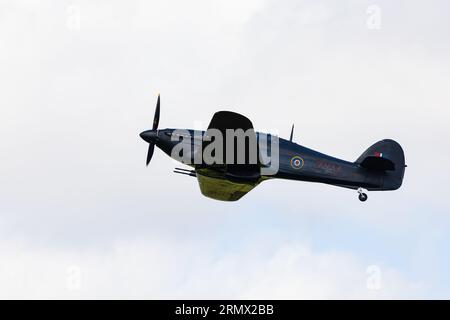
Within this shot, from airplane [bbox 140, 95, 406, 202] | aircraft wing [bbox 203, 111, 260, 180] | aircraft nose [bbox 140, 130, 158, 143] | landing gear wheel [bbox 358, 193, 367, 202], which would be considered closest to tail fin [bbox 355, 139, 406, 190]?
airplane [bbox 140, 95, 406, 202]

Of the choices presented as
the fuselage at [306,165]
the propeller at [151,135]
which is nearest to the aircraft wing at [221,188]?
the fuselage at [306,165]

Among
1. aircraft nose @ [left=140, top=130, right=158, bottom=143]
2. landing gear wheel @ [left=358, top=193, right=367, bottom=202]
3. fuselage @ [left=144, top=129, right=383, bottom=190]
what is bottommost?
landing gear wheel @ [left=358, top=193, right=367, bottom=202]

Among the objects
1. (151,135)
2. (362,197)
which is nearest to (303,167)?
(362,197)

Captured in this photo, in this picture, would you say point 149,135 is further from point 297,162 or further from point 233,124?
point 297,162

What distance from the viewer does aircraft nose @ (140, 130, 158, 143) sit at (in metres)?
27.1

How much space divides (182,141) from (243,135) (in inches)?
124

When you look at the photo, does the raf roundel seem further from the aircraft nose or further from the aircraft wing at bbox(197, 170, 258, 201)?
the aircraft nose

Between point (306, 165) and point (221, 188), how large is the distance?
3.08 metres

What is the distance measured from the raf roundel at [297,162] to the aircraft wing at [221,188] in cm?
142

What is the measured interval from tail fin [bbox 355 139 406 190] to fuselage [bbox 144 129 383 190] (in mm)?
222

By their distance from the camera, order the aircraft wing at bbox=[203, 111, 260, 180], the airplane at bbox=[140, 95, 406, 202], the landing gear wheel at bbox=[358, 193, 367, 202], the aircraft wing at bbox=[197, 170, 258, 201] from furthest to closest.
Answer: the landing gear wheel at bbox=[358, 193, 367, 202]
the aircraft wing at bbox=[197, 170, 258, 201]
the airplane at bbox=[140, 95, 406, 202]
the aircraft wing at bbox=[203, 111, 260, 180]

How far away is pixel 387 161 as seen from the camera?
27.1m
